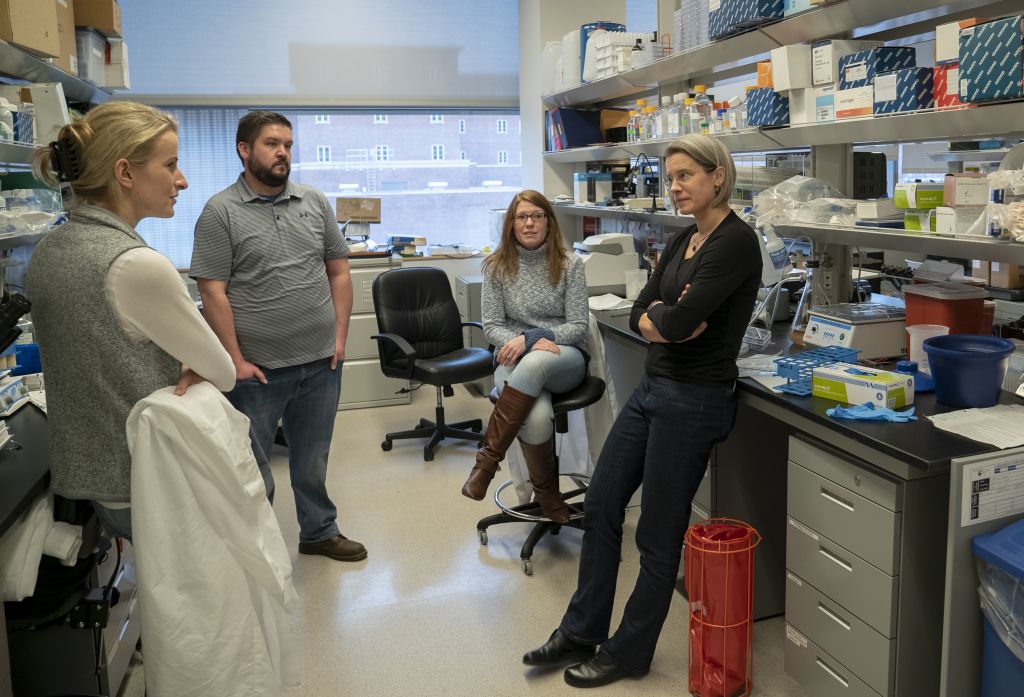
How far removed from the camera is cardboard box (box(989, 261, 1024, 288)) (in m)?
A: 2.51

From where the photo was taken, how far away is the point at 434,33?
597 cm

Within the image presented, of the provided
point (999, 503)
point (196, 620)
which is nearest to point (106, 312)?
point (196, 620)

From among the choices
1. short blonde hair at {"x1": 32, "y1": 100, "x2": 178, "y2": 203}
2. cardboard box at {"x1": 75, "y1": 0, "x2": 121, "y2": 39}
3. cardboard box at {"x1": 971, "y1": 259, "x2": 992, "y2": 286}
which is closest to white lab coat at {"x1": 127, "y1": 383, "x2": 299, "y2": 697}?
short blonde hair at {"x1": 32, "y1": 100, "x2": 178, "y2": 203}

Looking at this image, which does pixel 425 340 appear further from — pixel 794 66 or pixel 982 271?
pixel 982 271

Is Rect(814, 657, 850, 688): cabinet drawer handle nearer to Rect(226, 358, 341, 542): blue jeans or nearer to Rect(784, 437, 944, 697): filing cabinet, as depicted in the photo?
Rect(784, 437, 944, 697): filing cabinet

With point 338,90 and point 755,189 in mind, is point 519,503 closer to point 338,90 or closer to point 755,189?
point 755,189

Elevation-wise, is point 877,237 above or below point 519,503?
above

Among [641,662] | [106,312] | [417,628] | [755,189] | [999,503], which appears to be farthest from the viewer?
[755,189]

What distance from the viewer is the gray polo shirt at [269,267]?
2.71 metres

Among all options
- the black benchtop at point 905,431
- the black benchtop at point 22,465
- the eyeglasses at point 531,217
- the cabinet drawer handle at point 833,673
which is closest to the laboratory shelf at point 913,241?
the black benchtop at point 905,431

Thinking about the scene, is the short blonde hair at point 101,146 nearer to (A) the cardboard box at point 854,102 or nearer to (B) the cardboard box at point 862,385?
(B) the cardboard box at point 862,385

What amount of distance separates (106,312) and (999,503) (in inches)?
72.4

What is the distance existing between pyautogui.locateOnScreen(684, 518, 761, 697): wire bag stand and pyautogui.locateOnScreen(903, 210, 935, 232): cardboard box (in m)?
0.95

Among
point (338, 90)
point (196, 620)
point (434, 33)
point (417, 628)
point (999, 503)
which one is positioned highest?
point (434, 33)
